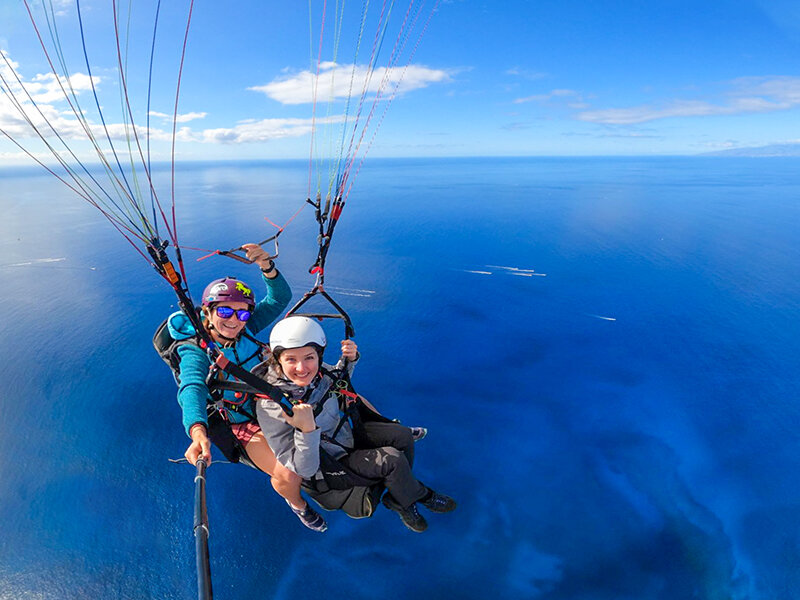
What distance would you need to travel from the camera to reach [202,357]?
3.12 metres

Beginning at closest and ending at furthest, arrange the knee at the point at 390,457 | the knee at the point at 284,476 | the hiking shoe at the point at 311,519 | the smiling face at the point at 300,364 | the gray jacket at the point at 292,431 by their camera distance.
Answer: the gray jacket at the point at 292,431, the smiling face at the point at 300,364, the knee at the point at 390,457, the knee at the point at 284,476, the hiking shoe at the point at 311,519

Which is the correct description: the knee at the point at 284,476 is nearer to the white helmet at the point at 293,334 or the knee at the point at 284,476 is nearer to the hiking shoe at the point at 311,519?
the hiking shoe at the point at 311,519

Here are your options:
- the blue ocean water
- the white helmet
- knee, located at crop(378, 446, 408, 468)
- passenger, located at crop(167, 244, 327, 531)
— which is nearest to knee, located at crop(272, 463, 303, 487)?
passenger, located at crop(167, 244, 327, 531)

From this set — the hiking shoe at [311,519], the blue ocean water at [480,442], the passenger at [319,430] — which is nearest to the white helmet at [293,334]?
the passenger at [319,430]

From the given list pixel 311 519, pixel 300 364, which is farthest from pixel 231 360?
pixel 311 519

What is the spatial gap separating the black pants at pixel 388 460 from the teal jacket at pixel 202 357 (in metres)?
1.01

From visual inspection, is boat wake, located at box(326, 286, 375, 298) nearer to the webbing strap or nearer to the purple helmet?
the purple helmet

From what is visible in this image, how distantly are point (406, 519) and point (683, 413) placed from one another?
6.69m

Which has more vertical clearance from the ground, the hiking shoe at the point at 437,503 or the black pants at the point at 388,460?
the black pants at the point at 388,460

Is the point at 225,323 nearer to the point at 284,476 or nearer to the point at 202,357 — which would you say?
the point at 202,357

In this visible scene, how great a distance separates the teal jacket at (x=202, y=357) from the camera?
9.09 feet

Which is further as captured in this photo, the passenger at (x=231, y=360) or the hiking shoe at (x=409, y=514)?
the hiking shoe at (x=409, y=514)

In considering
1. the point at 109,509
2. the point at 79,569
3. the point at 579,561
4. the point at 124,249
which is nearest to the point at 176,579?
the point at 79,569

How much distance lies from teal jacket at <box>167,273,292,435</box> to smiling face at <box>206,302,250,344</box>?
10 centimetres
